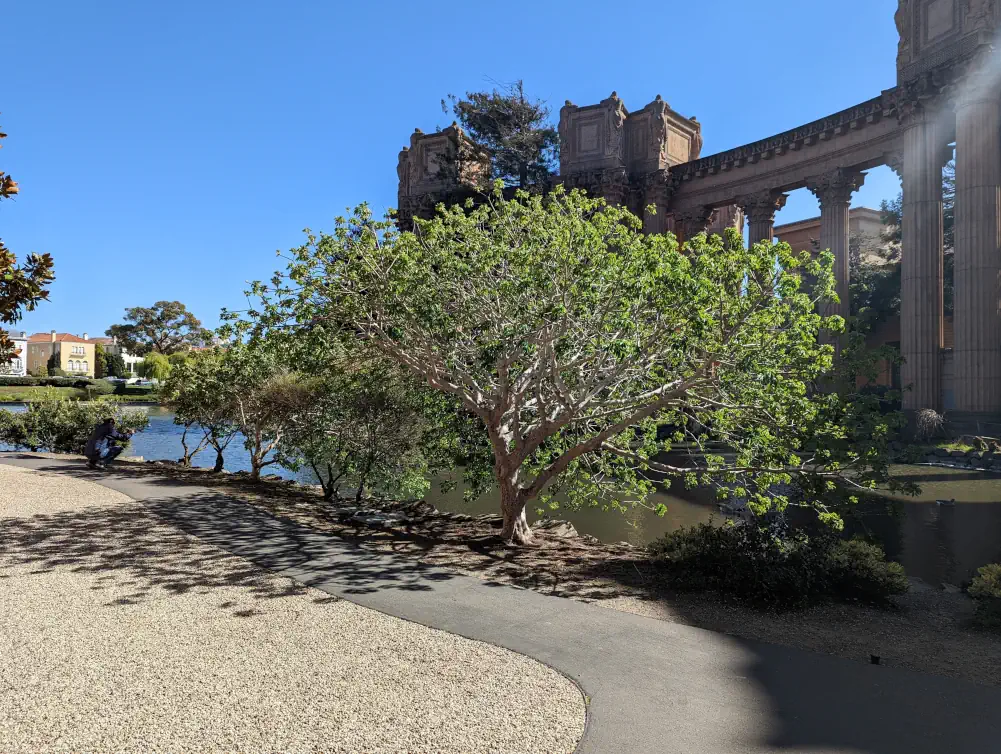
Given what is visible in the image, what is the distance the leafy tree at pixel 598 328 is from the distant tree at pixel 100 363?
89.3m

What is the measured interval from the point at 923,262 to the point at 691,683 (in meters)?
29.3

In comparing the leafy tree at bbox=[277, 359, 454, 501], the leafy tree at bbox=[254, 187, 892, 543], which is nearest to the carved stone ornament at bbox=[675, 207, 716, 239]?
the leafy tree at bbox=[277, 359, 454, 501]

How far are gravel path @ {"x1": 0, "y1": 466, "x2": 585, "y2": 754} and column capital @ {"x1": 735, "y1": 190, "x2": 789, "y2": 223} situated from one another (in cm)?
3578

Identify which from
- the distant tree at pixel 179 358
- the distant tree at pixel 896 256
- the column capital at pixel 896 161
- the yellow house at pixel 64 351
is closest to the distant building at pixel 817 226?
the distant tree at pixel 896 256

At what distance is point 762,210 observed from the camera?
122ft

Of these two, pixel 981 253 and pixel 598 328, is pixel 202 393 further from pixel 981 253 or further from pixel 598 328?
pixel 981 253

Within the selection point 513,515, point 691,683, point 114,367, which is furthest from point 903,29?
point 114,367

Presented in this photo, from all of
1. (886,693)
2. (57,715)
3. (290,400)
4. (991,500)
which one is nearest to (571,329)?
(886,693)

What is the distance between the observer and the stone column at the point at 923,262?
92.1 ft

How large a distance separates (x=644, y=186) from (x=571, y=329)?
111 feet

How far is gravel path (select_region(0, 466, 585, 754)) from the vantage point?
168 inches

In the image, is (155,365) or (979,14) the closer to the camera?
(979,14)

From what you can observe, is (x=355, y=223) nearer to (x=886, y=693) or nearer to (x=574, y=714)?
(x=574, y=714)

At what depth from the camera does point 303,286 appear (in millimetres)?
10188
